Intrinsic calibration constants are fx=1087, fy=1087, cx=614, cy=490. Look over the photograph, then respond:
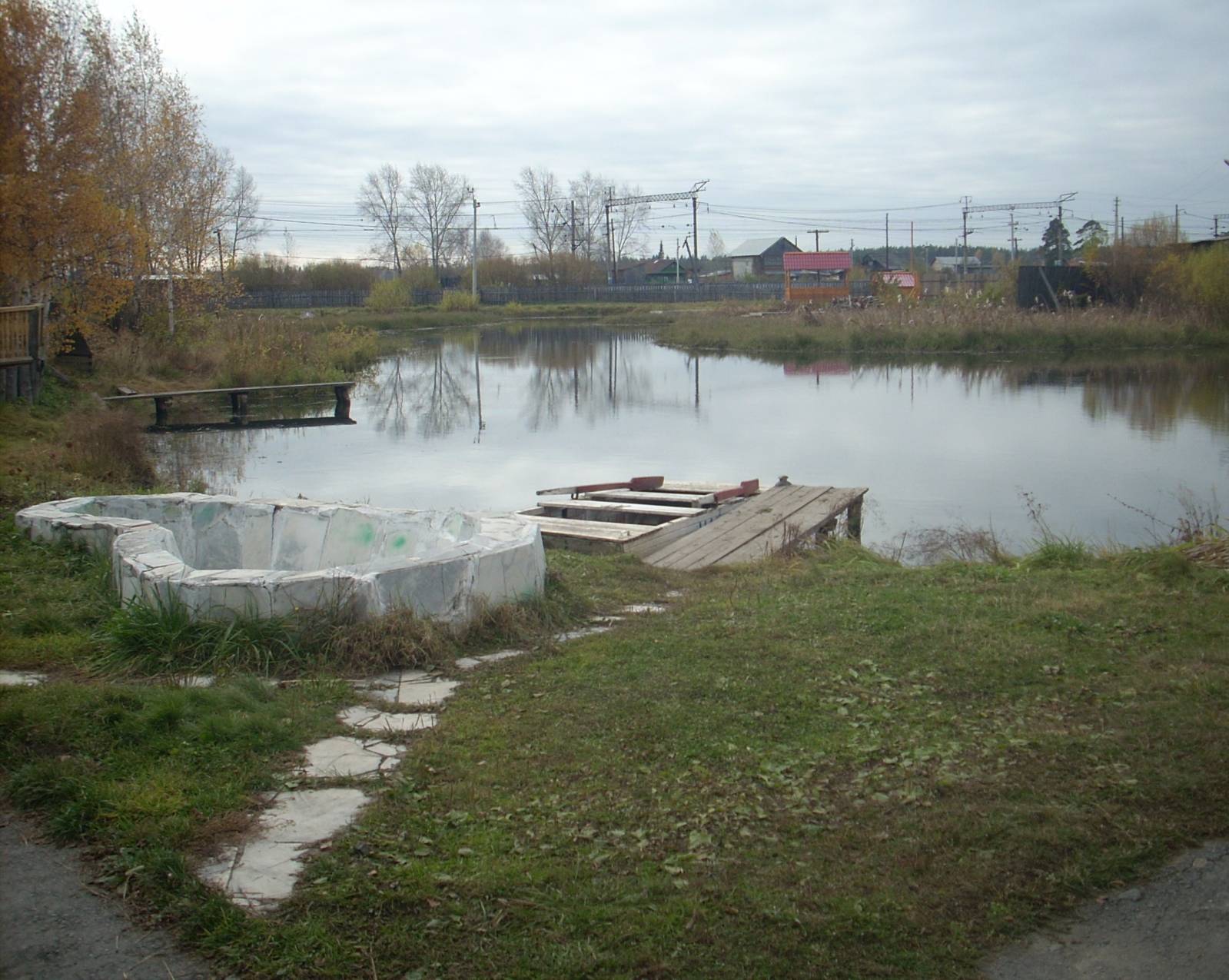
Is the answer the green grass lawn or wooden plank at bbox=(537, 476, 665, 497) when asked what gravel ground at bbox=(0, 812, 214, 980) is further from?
wooden plank at bbox=(537, 476, 665, 497)

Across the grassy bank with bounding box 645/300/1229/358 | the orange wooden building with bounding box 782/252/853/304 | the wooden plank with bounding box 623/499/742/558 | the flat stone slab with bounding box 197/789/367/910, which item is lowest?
the wooden plank with bounding box 623/499/742/558

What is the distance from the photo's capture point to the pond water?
1309cm

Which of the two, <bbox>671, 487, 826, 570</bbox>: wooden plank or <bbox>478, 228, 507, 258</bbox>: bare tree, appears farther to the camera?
<bbox>478, 228, 507, 258</bbox>: bare tree

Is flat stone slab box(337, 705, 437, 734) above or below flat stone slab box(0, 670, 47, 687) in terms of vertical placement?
below

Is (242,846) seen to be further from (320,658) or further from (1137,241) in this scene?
(1137,241)

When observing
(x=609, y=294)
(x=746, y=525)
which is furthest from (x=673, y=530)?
(x=609, y=294)

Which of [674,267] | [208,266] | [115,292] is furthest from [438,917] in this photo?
[674,267]

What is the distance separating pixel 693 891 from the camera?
9.76ft

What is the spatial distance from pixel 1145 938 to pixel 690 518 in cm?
781

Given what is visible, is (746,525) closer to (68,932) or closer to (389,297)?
(68,932)

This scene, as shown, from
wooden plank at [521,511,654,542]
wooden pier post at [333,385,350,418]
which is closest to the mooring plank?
wooden plank at [521,511,654,542]

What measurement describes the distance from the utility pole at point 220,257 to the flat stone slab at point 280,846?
27327 mm

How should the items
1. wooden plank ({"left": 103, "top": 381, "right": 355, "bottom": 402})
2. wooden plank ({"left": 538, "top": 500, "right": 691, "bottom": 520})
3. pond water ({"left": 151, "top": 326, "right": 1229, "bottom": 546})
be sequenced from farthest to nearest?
1. wooden plank ({"left": 103, "top": 381, "right": 355, "bottom": 402})
2. pond water ({"left": 151, "top": 326, "right": 1229, "bottom": 546})
3. wooden plank ({"left": 538, "top": 500, "right": 691, "bottom": 520})

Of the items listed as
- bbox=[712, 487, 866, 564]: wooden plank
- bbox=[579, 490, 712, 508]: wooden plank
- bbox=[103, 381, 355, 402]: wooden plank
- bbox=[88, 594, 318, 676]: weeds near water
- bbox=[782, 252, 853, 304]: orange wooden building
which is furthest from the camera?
bbox=[782, 252, 853, 304]: orange wooden building
